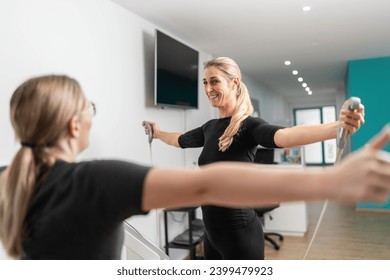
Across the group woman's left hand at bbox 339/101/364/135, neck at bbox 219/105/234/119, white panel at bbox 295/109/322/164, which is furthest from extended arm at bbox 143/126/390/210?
white panel at bbox 295/109/322/164

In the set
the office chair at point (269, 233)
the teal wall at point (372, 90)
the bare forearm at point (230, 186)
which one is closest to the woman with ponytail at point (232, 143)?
the bare forearm at point (230, 186)

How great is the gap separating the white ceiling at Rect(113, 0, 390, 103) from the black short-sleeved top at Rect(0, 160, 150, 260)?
2.01m

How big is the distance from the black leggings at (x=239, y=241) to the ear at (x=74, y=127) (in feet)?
2.40

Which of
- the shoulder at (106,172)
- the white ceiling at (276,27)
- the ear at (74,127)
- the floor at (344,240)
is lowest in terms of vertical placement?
the floor at (344,240)

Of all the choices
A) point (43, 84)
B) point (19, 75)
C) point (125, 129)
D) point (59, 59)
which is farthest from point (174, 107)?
point (43, 84)

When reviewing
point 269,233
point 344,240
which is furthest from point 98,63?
point 344,240

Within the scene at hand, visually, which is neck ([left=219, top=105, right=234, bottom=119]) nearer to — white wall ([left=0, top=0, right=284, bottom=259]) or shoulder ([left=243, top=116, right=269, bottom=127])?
shoulder ([left=243, top=116, right=269, bottom=127])

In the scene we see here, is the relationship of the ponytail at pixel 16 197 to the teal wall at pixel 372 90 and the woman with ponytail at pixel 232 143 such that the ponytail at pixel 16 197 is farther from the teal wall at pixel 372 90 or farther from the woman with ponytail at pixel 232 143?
the teal wall at pixel 372 90

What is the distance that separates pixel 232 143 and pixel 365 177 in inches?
29.8

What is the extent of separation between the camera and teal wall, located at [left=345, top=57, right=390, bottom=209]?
4.48 m

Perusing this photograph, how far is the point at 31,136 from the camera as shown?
2.03 feet

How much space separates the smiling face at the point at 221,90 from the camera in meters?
1.32
